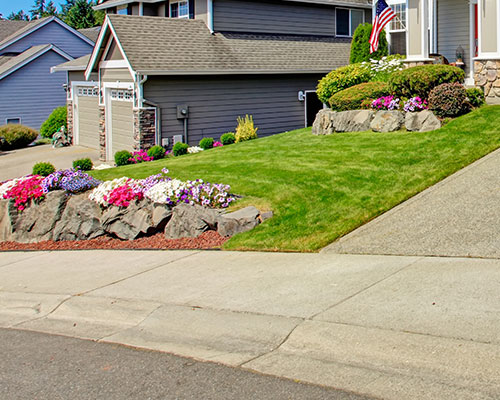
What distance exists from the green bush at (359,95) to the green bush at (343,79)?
2047 millimetres

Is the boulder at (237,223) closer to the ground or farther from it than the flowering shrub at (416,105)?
closer to the ground

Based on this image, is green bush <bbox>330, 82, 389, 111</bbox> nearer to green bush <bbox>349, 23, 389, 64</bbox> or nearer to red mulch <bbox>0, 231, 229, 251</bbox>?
green bush <bbox>349, 23, 389, 64</bbox>

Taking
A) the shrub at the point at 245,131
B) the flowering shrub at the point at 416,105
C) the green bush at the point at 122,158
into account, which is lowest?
the green bush at the point at 122,158

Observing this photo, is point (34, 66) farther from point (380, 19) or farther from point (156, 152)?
point (380, 19)

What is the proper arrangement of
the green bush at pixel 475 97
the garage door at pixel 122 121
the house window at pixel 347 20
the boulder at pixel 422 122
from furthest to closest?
the house window at pixel 347 20 → the garage door at pixel 122 121 → the green bush at pixel 475 97 → the boulder at pixel 422 122

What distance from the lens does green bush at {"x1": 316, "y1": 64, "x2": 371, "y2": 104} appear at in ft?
73.2

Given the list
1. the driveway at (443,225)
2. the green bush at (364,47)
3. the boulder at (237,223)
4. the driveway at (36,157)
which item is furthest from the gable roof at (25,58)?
the driveway at (443,225)

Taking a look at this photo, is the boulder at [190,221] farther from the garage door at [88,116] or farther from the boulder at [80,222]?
the garage door at [88,116]

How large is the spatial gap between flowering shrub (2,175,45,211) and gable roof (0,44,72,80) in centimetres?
2240

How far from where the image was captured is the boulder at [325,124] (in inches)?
785

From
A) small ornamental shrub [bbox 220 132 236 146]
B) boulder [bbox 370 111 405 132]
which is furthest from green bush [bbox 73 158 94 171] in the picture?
boulder [bbox 370 111 405 132]

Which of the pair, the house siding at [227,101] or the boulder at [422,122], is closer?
the boulder at [422,122]

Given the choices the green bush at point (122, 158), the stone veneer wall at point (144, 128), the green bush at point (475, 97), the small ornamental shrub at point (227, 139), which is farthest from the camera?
the small ornamental shrub at point (227, 139)

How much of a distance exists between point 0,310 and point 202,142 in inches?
565
